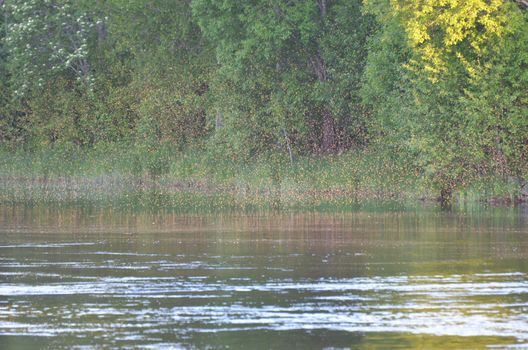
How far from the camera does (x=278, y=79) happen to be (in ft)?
179

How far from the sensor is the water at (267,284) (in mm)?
15461

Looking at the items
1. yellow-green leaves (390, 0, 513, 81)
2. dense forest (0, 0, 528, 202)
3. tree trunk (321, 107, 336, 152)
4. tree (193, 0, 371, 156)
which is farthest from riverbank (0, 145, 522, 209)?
yellow-green leaves (390, 0, 513, 81)

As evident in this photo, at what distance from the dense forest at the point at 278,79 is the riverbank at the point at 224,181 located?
72 centimetres

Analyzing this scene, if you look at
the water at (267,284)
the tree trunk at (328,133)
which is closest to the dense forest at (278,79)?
the tree trunk at (328,133)

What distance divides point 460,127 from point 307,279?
22058mm

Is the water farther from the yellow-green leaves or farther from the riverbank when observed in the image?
the yellow-green leaves

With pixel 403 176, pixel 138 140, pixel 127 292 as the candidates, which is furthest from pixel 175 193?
pixel 127 292

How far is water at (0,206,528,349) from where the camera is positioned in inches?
609

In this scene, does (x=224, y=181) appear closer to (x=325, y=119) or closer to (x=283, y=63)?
(x=325, y=119)

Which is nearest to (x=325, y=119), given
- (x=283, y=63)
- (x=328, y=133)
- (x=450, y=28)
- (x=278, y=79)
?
(x=328, y=133)

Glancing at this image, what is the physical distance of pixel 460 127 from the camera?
41.8 m

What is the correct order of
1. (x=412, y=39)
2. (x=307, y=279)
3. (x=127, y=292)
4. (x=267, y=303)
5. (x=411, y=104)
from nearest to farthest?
(x=267, y=303) → (x=127, y=292) → (x=307, y=279) → (x=412, y=39) → (x=411, y=104)

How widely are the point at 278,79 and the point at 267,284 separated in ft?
115

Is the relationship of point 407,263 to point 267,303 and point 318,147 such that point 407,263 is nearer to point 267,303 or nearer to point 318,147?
point 267,303
